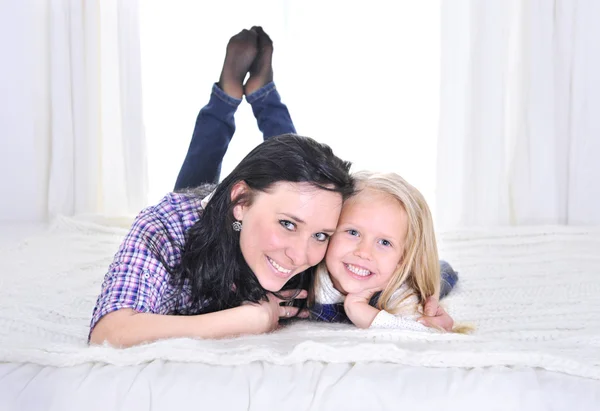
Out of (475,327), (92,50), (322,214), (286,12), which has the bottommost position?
(475,327)

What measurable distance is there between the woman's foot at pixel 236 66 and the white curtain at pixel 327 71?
129cm

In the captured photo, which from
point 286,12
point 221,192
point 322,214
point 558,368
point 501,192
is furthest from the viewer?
point 286,12

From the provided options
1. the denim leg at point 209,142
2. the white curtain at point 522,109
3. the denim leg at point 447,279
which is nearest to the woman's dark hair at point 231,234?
the denim leg at point 447,279

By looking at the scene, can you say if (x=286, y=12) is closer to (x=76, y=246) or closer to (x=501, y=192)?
(x=501, y=192)

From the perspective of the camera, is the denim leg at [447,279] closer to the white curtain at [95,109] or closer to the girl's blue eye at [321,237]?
the girl's blue eye at [321,237]

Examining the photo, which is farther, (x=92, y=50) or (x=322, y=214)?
(x=92, y=50)

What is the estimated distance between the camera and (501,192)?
3350 millimetres

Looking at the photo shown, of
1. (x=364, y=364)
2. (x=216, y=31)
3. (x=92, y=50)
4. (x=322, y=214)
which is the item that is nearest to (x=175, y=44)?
(x=216, y=31)

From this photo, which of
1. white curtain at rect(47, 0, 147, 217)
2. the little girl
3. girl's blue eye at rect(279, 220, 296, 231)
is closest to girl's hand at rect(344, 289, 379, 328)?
the little girl

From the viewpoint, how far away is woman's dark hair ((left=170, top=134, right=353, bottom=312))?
53.8 inches

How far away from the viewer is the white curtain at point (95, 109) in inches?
133

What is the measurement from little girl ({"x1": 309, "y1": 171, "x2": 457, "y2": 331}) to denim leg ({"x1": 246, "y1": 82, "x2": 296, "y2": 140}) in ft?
3.09

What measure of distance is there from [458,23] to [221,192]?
7.62 ft

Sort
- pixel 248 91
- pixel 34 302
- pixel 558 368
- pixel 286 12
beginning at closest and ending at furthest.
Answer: pixel 558 368 → pixel 34 302 → pixel 248 91 → pixel 286 12
